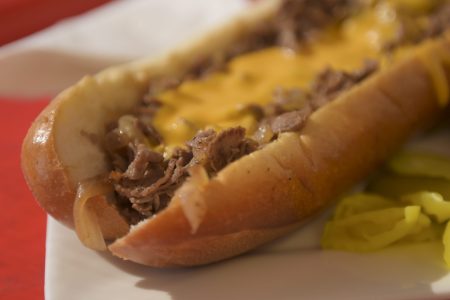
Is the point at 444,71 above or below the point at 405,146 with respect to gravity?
above

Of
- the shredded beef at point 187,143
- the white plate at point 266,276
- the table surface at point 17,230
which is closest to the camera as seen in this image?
the white plate at point 266,276

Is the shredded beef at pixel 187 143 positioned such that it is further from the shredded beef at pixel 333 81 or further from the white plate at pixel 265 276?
the white plate at pixel 265 276

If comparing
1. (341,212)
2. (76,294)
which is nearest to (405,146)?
(341,212)

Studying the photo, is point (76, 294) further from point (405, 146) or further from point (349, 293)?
point (405, 146)

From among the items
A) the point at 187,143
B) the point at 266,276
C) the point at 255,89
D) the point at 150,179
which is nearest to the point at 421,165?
the point at 255,89

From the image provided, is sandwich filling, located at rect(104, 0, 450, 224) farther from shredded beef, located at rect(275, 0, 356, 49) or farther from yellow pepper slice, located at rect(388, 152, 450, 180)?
yellow pepper slice, located at rect(388, 152, 450, 180)

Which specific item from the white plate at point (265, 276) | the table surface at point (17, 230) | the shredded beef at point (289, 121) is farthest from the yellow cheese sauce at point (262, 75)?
the table surface at point (17, 230)

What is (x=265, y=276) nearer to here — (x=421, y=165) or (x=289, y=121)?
(x=289, y=121)

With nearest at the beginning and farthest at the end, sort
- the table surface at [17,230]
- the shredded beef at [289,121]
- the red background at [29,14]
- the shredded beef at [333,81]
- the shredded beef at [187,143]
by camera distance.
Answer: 1. the shredded beef at [187,143]
2. the table surface at [17,230]
3. the shredded beef at [289,121]
4. the shredded beef at [333,81]
5. the red background at [29,14]
